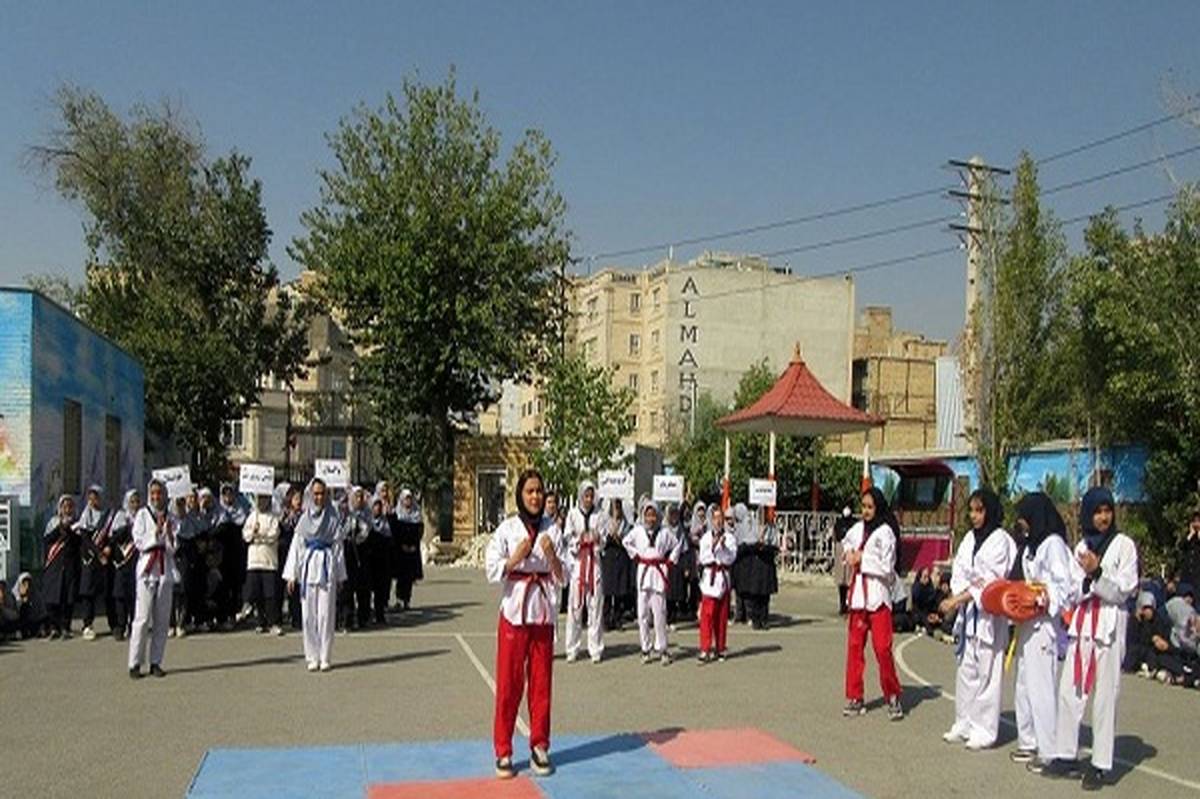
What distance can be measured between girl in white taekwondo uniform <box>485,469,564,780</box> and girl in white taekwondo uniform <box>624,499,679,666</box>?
5.52 m

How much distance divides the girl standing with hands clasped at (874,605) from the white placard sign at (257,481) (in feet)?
29.5

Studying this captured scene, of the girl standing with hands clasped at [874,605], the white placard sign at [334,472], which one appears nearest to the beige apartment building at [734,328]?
the white placard sign at [334,472]

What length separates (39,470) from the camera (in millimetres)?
19234

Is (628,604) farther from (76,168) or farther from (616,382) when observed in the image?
(616,382)

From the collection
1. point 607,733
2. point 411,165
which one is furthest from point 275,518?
point 411,165

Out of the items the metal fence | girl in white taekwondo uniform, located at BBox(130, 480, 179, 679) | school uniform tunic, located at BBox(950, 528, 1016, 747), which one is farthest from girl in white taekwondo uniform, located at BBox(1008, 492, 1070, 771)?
the metal fence

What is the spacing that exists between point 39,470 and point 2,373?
1605mm

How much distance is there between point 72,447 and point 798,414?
1451cm

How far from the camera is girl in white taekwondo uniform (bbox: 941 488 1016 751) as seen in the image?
9.53 meters

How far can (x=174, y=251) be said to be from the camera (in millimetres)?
44188

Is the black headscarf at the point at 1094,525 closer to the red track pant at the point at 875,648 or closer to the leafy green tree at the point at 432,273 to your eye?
the red track pant at the point at 875,648

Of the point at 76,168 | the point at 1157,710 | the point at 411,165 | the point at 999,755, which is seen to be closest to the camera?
the point at 999,755

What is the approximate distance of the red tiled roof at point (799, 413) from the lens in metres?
27.0

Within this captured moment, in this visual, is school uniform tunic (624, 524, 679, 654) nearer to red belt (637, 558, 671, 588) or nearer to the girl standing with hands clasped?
red belt (637, 558, 671, 588)
